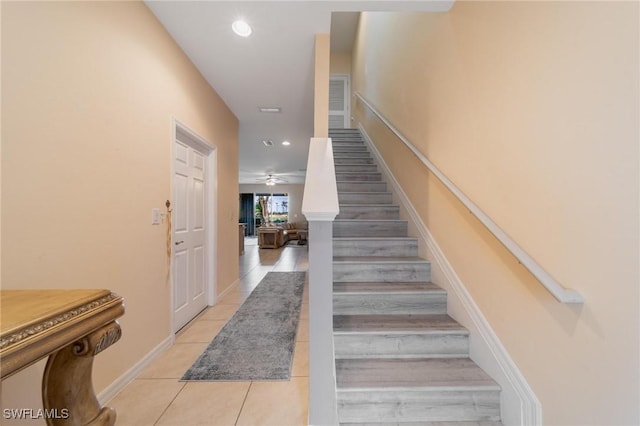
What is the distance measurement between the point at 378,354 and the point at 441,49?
2233mm

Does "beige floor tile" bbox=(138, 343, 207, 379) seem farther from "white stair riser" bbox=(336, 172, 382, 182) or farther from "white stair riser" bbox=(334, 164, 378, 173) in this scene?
"white stair riser" bbox=(334, 164, 378, 173)

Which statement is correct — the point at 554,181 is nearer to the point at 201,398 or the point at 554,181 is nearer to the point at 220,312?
the point at 201,398

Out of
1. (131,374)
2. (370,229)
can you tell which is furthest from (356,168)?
(131,374)

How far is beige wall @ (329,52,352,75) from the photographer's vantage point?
6.46 metres

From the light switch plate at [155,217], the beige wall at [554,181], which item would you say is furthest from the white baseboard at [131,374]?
the beige wall at [554,181]

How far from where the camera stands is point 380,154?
141 inches

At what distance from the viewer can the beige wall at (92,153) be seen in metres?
1.13

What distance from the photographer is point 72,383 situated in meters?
0.92

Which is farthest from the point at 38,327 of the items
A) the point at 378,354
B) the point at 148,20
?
the point at 148,20

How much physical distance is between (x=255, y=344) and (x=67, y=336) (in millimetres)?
1713

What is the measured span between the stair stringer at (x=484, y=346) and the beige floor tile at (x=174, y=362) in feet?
6.58

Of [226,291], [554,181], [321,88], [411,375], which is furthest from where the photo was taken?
[226,291]

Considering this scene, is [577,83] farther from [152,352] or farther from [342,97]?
[342,97]

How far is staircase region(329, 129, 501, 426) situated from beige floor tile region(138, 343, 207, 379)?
4.07ft
